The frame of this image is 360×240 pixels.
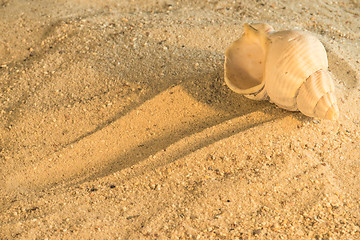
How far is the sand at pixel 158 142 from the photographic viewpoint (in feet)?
8.95

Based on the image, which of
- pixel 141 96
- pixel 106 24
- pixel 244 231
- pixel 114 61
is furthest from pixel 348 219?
A: pixel 106 24

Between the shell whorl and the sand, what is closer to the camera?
the sand

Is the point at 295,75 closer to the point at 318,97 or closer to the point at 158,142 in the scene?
the point at 318,97

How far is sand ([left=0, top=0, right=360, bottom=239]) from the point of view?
2.73 metres

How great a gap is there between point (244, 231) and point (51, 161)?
1.45m

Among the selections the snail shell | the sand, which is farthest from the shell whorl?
the sand

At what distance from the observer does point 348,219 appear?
274 cm

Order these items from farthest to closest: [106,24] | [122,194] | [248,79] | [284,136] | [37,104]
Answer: [106,24], [37,104], [248,79], [284,136], [122,194]

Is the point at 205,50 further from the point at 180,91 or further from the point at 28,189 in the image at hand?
the point at 28,189

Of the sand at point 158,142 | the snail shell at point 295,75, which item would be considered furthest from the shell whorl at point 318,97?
the sand at point 158,142

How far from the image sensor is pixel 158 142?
3.29m

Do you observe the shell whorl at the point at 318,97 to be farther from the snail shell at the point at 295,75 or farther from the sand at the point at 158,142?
the sand at the point at 158,142

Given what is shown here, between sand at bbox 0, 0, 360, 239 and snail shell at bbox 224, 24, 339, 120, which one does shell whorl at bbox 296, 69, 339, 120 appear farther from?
sand at bbox 0, 0, 360, 239

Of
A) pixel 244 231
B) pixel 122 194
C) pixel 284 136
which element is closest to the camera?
pixel 244 231
